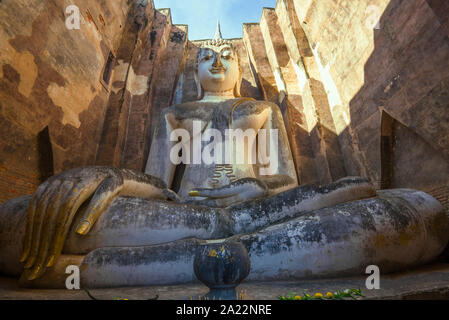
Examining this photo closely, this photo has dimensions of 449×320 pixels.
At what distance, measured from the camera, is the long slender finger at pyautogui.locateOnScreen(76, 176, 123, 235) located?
154 centimetres

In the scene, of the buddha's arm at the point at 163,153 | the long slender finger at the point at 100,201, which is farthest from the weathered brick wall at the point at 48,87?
the long slender finger at the point at 100,201

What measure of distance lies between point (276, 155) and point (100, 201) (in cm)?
210

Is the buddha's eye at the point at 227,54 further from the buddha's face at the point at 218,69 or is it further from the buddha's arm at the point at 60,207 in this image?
the buddha's arm at the point at 60,207

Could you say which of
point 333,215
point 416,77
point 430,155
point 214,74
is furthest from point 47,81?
point 430,155

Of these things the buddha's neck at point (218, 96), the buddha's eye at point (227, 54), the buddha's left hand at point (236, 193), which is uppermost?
the buddha's eye at point (227, 54)

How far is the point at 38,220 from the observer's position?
1522mm

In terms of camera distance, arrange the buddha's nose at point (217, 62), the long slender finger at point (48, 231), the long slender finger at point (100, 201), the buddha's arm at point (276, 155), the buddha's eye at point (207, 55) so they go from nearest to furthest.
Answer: the long slender finger at point (48, 231)
the long slender finger at point (100, 201)
the buddha's arm at point (276, 155)
the buddha's nose at point (217, 62)
the buddha's eye at point (207, 55)

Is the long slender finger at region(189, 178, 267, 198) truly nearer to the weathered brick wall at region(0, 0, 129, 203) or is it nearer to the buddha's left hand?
the buddha's left hand

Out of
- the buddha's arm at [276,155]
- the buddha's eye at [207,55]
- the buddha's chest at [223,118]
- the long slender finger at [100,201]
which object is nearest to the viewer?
the long slender finger at [100,201]

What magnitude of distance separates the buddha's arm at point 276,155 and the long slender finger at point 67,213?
1.74m

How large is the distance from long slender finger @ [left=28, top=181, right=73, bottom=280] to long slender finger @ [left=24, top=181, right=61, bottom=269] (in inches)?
0.8

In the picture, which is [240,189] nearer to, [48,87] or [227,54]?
[227,54]

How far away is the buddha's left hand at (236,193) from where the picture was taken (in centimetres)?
227
